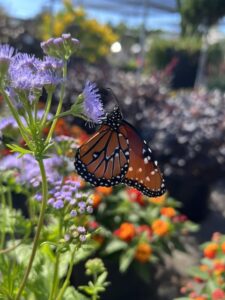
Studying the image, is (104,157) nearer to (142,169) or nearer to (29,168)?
(142,169)

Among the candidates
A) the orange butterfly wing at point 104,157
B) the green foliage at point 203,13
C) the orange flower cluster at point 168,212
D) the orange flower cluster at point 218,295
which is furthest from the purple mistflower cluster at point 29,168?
the green foliage at point 203,13

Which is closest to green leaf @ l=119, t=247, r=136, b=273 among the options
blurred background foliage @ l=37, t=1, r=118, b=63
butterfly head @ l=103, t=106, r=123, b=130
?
butterfly head @ l=103, t=106, r=123, b=130

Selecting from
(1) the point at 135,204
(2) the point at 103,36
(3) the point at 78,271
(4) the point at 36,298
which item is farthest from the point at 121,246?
(2) the point at 103,36

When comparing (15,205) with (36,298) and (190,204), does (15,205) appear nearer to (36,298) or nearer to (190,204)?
(190,204)

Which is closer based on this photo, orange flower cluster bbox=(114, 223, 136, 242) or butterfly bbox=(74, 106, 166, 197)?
butterfly bbox=(74, 106, 166, 197)

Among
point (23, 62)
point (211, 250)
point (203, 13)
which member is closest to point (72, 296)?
point (23, 62)

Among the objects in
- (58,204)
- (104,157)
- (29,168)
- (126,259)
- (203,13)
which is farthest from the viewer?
(203,13)

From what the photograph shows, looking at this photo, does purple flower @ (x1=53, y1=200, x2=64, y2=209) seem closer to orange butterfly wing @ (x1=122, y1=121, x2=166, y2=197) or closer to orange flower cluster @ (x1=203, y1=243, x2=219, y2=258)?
orange butterfly wing @ (x1=122, y1=121, x2=166, y2=197)
